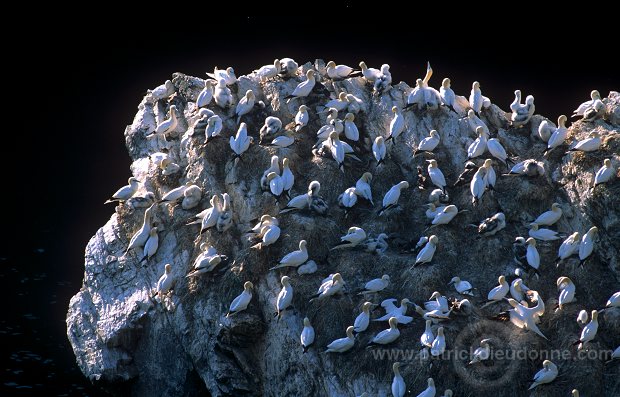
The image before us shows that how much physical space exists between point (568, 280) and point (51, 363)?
10450 millimetres

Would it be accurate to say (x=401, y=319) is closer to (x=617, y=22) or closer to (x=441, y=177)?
(x=441, y=177)

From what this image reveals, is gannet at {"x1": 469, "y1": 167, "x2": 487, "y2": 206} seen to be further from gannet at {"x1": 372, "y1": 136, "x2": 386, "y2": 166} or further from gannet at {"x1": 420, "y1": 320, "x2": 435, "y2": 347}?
gannet at {"x1": 420, "y1": 320, "x2": 435, "y2": 347}

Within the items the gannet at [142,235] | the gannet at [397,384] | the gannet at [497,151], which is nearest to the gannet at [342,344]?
the gannet at [397,384]

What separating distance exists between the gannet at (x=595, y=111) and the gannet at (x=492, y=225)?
11.0ft

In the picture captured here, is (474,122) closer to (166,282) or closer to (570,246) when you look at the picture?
(570,246)

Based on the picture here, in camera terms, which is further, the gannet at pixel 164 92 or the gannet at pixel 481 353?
the gannet at pixel 164 92

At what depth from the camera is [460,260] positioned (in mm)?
→ 23328

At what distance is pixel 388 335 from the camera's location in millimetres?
21609

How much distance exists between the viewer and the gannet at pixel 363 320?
21.9 meters

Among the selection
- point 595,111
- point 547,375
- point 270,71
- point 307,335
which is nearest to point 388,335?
point 307,335

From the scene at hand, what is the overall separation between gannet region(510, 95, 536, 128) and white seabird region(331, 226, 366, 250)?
14.8 feet

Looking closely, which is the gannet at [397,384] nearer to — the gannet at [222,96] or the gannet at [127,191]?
the gannet at [127,191]

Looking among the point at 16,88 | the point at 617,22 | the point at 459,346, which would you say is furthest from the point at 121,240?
the point at 617,22

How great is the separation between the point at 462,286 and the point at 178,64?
68.6ft
